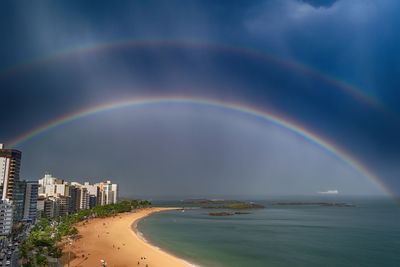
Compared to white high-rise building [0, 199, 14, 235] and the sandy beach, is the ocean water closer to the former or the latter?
the sandy beach

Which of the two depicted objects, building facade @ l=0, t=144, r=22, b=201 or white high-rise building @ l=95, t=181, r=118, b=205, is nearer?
building facade @ l=0, t=144, r=22, b=201

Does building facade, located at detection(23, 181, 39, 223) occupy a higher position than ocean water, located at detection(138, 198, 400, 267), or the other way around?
building facade, located at detection(23, 181, 39, 223)

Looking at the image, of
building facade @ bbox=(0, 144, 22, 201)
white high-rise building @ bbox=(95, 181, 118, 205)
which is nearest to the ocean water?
building facade @ bbox=(0, 144, 22, 201)

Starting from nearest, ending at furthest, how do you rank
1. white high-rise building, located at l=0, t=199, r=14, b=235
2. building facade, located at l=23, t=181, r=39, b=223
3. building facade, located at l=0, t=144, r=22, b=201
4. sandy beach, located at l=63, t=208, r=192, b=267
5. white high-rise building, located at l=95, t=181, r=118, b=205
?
sandy beach, located at l=63, t=208, r=192, b=267, white high-rise building, located at l=0, t=199, r=14, b=235, building facade, located at l=0, t=144, r=22, b=201, building facade, located at l=23, t=181, r=39, b=223, white high-rise building, located at l=95, t=181, r=118, b=205

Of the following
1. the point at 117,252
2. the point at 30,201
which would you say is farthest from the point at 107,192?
the point at 117,252

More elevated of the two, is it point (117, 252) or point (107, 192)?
point (107, 192)

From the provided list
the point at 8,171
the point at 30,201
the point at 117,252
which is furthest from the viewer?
the point at 30,201

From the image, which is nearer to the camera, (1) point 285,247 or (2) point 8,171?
(1) point 285,247

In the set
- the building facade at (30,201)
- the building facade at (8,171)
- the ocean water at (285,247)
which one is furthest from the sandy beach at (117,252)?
the building facade at (30,201)

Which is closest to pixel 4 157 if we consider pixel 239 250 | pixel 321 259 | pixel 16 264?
pixel 16 264

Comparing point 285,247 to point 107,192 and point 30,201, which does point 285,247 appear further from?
point 107,192

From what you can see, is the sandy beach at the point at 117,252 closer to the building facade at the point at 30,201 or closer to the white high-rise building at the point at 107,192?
the building facade at the point at 30,201

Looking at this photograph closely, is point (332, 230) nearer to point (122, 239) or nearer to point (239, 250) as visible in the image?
point (239, 250)
